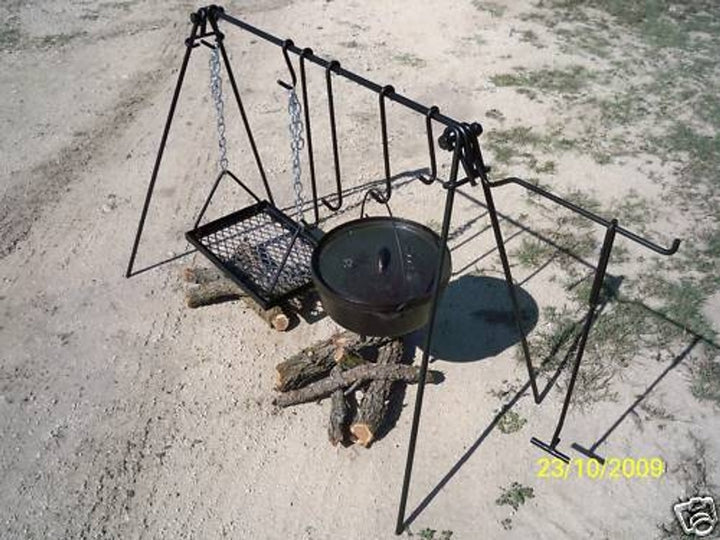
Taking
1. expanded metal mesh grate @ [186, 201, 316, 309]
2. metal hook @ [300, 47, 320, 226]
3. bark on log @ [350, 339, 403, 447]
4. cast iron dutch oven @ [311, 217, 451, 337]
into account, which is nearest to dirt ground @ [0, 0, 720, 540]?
bark on log @ [350, 339, 403, 447]

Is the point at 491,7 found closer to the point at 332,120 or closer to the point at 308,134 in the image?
the point at 308,134

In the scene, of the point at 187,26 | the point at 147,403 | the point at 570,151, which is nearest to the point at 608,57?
the point at 570,151

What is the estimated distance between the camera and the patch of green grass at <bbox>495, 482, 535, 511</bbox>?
3457 mm

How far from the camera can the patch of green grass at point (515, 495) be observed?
3.46m

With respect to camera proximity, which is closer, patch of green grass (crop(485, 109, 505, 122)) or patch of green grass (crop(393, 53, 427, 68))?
patch of green grass (crop(485, 109, 505, 122))

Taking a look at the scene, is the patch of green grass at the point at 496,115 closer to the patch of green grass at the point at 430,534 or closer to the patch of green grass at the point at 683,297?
the patch of green grass at the point at 683,297

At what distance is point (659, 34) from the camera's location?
8.49 meters

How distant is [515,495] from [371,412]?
871 millimetres

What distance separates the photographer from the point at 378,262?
11.6 feet

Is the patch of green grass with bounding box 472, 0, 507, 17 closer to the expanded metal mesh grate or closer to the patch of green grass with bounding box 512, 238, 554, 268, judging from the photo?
the patch of green grass with bounding box 512, 238, 554, 268

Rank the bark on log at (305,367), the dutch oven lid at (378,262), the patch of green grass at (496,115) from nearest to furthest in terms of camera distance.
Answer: the dutch oven lid at (378,262), the bark on log at (305,367), the patch of green grass at (496,115)

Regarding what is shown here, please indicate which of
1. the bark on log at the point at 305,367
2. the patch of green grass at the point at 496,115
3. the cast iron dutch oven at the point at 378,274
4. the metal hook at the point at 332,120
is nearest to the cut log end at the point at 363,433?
the bark on log at the point at 305,367

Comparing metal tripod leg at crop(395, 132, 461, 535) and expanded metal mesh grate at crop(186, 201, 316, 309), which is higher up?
metal tripod leg at crop(395, 132, 461, 535)

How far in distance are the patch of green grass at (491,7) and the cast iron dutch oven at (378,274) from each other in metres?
6.35
